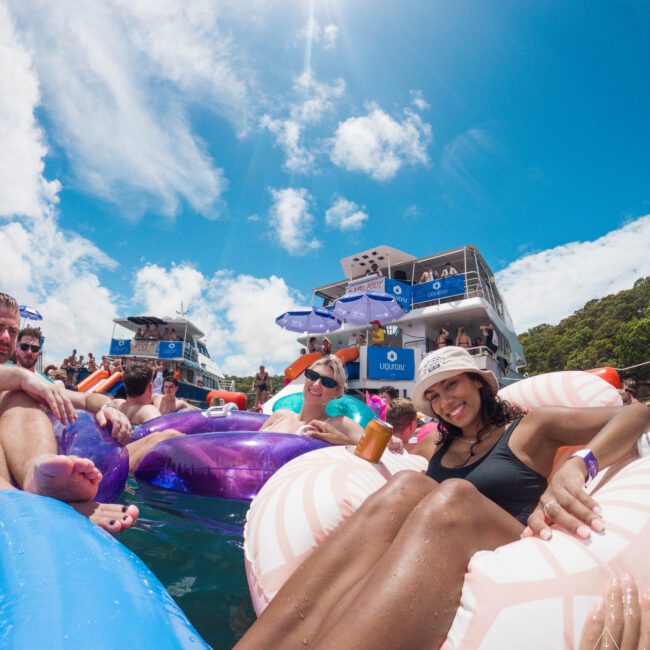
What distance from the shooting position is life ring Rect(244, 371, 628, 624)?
1581mm

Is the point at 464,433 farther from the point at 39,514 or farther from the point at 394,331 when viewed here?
the point at 394,331

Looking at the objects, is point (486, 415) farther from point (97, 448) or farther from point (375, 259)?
point (375, 259)

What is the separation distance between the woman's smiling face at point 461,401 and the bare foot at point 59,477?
1701 mm

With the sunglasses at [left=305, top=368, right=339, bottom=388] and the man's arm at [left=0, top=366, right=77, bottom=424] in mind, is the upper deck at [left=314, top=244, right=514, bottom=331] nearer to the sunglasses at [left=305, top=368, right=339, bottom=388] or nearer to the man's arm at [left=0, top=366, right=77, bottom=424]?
the sunglasses at [left=305, top=368, right=339, bottom=388]

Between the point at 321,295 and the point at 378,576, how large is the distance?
67.3 ft

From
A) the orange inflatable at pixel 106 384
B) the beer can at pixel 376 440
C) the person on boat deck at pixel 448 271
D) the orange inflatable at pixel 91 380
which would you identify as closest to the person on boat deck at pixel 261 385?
the orange inflatable at pixel 106 384

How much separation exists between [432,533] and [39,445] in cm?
195

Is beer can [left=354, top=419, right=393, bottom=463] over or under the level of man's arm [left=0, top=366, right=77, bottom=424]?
under

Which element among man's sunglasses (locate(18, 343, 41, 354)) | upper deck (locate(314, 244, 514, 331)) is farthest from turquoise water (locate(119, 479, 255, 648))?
upper deck (locate(314, 244, 514, 331))

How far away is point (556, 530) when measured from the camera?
114 centimetres

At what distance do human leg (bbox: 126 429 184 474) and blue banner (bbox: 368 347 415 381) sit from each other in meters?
9.74

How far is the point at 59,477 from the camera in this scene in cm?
175

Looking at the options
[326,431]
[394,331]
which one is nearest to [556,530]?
[326,431]

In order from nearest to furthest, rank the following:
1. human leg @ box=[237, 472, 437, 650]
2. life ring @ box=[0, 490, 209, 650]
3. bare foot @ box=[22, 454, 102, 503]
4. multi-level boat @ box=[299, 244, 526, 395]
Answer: life ring @ box=[0, 490, 209, 650] < human leg @ box=[237, 472, 437, 650] < bare foot @ box=[22, 454, 102, 503] < multi-level boat @ box=[299, 244, 526, 395]
